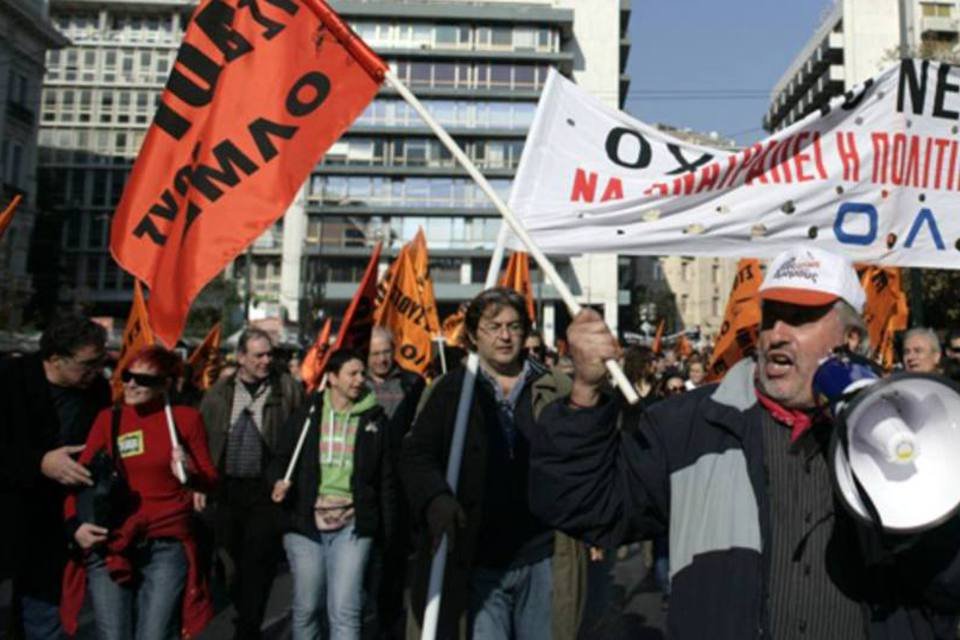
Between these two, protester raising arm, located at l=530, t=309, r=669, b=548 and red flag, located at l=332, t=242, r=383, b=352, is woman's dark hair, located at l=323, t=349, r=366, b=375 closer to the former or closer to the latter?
red flag, located at l=332, t=242, r=383, b=352

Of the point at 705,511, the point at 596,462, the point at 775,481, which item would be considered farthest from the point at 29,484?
the point at 775,481

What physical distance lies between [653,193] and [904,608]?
213 cm

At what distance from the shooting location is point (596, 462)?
7.54 ft

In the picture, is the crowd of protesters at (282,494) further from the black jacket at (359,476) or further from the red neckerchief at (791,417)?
the red neckerchief at (791,417)

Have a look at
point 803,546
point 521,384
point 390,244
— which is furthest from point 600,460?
point 390,244

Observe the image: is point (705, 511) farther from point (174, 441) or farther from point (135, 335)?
point (135, 335)

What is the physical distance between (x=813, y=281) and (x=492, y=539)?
5.96 ft

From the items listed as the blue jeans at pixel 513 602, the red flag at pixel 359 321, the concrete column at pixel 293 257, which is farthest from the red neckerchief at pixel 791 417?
the concrete column at pixel 293 257

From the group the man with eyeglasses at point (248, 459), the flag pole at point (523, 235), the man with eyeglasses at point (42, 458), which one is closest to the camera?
the flag pole at point (523, 235)

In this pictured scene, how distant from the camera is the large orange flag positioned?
8695mm

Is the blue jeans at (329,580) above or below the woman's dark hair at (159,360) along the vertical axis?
below

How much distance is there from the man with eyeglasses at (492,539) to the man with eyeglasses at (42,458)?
1.54m

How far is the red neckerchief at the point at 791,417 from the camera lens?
88.0 inches

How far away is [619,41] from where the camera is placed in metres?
63.4
